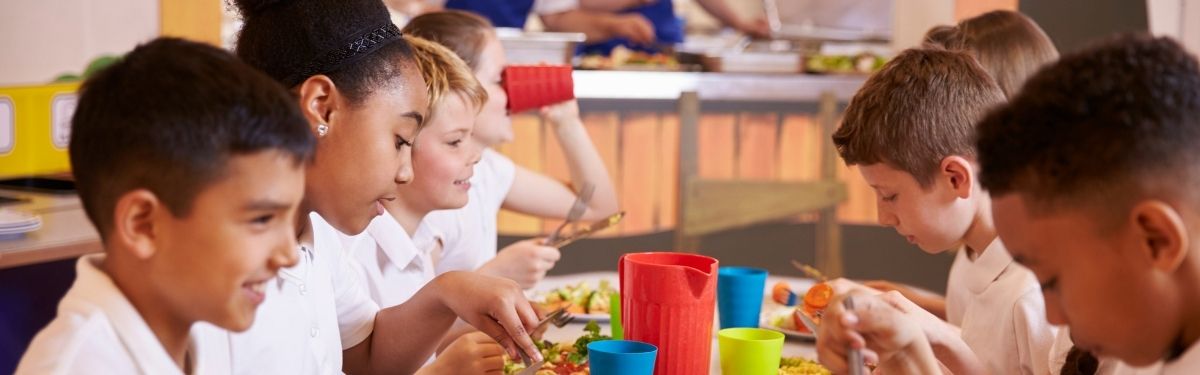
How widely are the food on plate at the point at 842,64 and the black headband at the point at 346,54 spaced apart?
3.77m

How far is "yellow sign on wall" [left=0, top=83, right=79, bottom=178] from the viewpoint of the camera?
308 cm

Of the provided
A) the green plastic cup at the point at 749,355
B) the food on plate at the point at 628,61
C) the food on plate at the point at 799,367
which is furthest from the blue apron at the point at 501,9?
the green plastic cup at the point at 749,355

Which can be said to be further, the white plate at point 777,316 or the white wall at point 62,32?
the white wall at point 62,32

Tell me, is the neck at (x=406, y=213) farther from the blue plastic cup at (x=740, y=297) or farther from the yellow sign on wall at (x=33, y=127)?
the yellow sign on wall at (x=33, y=127)

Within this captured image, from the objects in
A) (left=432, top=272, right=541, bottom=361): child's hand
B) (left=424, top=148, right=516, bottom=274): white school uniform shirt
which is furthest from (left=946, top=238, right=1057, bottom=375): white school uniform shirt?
(left=424, top=148, right=516, bottom=274): white school uniform shirt

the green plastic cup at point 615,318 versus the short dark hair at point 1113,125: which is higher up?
the short dark hair at point 1113,125

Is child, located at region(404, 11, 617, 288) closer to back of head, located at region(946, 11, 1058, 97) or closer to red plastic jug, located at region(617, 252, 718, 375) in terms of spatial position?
red plastic jug, located at region(617, 252, 718, 375)

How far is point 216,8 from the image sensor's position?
4926 millimetres

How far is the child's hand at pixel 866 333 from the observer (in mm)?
1268

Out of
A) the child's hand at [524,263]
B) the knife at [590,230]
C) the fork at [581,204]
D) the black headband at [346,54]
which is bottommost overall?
the fork at [581,204]

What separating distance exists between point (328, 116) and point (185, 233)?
0.53 m

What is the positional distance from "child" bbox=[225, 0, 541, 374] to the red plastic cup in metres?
0.86

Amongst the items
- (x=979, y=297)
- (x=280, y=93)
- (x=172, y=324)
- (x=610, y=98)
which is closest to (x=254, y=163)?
(x=280, y=93)

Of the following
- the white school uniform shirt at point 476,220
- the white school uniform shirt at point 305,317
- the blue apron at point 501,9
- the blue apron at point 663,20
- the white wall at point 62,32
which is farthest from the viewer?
the blue apron at point 663,20
